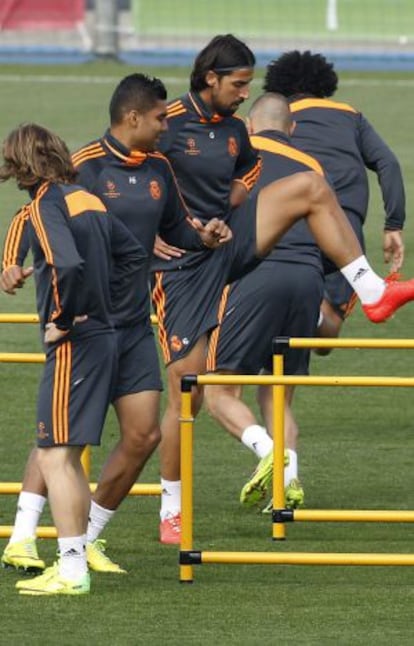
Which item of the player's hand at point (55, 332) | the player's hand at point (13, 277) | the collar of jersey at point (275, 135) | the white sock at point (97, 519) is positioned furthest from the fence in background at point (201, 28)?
the player's hand at point (55, 332)

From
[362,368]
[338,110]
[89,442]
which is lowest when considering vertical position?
[362,368]

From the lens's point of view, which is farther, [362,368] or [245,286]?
[362,368]

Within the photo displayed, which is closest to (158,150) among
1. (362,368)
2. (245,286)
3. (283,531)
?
(245,286)

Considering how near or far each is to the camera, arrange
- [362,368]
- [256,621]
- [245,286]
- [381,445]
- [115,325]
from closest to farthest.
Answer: [256,621] < [115,325] < [245,286] < [381,445] < [362,368]

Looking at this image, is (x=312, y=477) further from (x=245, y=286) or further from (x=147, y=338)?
(x=147, y=338)

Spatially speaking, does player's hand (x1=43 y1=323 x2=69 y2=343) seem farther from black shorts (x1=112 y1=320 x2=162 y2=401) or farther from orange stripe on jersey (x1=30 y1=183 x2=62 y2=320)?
black shorts (x1=112 y1=320 x2=162 y2=401)

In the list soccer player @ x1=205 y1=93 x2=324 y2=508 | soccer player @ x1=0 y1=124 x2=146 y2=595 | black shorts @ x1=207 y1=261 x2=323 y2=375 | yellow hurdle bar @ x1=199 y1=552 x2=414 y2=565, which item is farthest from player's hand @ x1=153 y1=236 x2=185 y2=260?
yellow hurdle bar @ x1=199 y1=552 x2=414 y2=565

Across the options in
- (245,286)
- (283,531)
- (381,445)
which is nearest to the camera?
(283,531)

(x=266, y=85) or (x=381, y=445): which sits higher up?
(x=266, y=85)

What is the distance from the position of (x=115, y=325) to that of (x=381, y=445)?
3516mm

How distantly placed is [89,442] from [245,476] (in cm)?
289

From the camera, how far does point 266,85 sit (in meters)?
11.3

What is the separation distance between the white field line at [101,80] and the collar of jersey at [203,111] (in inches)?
781

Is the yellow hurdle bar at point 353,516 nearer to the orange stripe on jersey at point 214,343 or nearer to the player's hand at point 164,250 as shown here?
the player's hand at point 164,250
